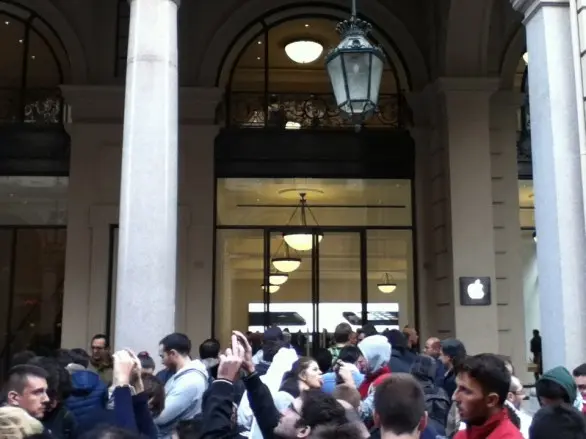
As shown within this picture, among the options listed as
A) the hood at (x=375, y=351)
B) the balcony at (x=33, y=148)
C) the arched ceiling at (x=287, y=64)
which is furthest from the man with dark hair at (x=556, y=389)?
the balcony at (x=33, y=148)

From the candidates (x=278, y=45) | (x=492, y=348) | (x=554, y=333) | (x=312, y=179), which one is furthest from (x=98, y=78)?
(x=554, y=333)

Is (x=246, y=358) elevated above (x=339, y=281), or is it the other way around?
(x=339, y=281)

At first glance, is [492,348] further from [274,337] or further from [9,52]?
[9,52]

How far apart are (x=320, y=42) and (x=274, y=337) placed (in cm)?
984

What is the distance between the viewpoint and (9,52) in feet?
50.1

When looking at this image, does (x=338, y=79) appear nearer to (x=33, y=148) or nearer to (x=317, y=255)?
(x=317, y=255)

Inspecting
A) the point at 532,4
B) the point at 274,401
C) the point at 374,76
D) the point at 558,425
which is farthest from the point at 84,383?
the point at 532,4

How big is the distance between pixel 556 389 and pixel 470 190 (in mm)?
9565

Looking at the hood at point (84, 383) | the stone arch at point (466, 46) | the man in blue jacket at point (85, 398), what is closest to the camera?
the man in blue jacket at point (85, 398)

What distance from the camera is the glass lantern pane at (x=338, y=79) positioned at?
728 centimetres

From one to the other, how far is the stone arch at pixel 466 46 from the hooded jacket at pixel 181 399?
10.0 meters

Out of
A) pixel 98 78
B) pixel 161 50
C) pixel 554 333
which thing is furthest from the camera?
pixel 98 78

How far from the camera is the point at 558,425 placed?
337 cm

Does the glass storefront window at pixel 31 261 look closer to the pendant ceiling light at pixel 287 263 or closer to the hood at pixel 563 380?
the pendant ceiling light at pixel 287 263
